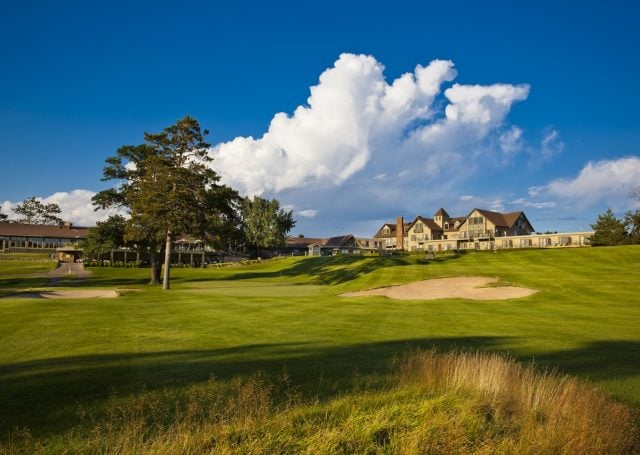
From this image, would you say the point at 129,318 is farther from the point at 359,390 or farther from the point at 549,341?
the point at 549,341

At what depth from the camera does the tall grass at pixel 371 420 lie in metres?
6.56

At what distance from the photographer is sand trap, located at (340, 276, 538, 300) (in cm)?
3020

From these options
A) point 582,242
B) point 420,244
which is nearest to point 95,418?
point 582,242

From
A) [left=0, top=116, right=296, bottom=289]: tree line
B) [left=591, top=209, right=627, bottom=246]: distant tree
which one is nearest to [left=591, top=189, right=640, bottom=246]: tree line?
[left=591, top=209, right=627, bottom=246]: distant tree

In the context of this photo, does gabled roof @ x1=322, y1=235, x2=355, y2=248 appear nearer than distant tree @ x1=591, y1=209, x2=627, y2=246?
No

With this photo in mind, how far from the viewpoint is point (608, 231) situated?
253 ft

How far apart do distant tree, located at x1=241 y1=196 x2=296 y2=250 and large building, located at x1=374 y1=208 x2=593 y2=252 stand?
109ft

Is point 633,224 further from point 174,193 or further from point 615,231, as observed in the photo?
point 174,193


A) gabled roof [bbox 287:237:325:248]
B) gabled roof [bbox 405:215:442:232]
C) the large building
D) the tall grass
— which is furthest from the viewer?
gabled roof [bbox 287:237:325:248]

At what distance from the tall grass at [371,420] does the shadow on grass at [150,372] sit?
19.9 inches

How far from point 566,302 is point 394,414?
2264cm

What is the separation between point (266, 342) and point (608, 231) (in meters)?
82.4

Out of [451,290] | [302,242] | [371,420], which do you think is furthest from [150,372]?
[302,242]

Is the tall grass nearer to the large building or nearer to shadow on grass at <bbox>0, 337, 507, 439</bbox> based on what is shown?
shadow on grass at <bbox>0, 337, 507, 439</bbox>
